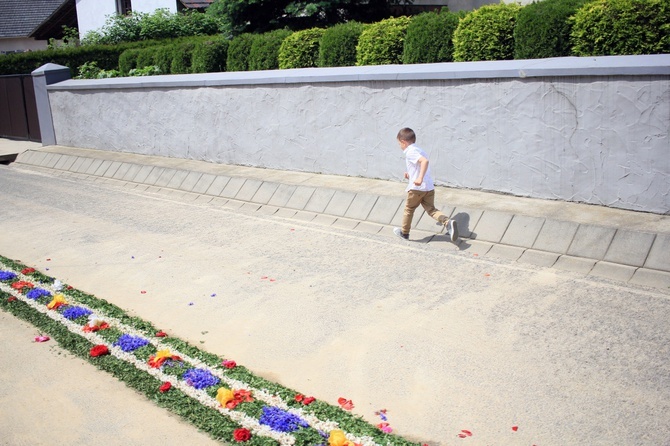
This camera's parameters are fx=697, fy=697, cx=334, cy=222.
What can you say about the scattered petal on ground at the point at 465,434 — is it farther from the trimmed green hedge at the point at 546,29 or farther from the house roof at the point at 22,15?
the house roof at the point at 22,15

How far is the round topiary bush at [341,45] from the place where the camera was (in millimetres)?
12211

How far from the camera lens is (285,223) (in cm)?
945

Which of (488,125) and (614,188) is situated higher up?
(488,125)

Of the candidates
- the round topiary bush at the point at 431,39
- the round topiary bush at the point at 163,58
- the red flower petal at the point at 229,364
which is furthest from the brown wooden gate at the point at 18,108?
the red flower petal at the point at 229,364

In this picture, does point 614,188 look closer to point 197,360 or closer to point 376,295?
point 376,295

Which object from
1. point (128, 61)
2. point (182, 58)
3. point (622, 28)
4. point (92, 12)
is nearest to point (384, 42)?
point (622, 28)

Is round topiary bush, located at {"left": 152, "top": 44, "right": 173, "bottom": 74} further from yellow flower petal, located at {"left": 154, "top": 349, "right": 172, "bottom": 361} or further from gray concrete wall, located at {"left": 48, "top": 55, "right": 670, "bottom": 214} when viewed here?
yellow flower petal, located at {"left": 154, "top": 349, "right": 172, "bottom": 361}

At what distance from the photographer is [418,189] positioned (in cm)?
792

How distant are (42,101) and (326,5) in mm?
7725

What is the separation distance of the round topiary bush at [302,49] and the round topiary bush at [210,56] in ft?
7.64

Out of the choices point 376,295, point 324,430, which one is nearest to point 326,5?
point 376,295

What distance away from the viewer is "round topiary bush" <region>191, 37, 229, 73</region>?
14.9 meters

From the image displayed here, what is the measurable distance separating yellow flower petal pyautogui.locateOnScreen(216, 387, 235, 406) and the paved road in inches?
18.2

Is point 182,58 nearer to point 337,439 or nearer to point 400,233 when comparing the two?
point 400,233
